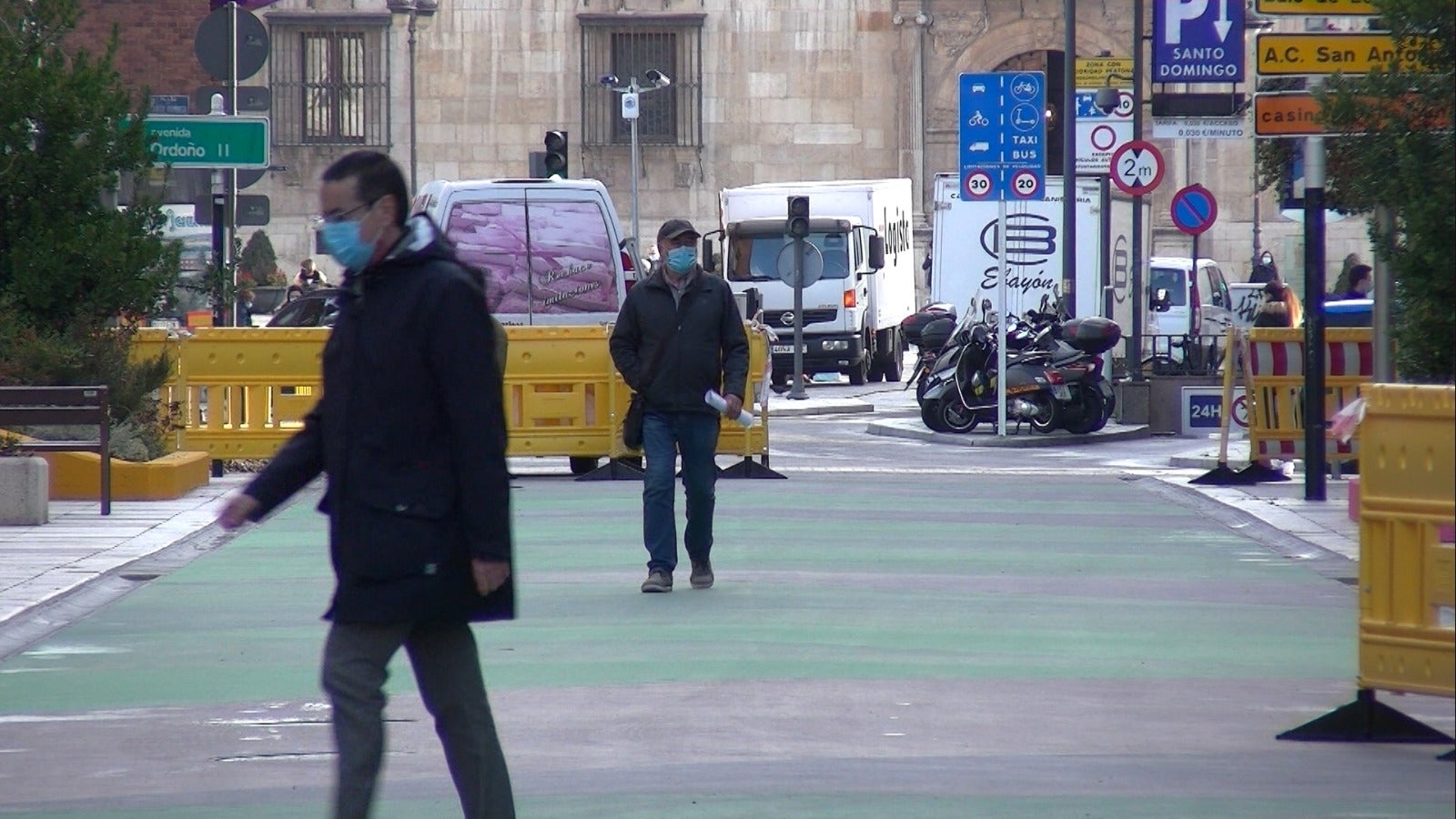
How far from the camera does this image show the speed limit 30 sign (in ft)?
92.5

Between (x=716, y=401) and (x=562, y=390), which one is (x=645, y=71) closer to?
(x=562, y=390)

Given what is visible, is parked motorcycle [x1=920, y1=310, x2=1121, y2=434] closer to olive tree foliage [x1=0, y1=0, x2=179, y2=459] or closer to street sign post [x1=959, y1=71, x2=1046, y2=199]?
street sign post [x1=959, y1=71, x2=1046, y2=199]

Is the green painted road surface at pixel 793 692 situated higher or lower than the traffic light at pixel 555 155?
lower

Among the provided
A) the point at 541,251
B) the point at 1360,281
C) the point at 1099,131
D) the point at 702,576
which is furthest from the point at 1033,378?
the point at 702,576

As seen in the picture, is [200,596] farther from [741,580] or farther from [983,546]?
[983,546]

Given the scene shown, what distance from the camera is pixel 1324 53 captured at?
14.7 m

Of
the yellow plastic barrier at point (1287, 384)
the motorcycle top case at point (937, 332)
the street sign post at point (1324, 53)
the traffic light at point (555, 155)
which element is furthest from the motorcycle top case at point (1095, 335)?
the street sign post at point (1324, 53)

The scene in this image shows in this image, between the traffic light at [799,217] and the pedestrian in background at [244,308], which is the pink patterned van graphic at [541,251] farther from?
the pedestrian in background at [244,308]

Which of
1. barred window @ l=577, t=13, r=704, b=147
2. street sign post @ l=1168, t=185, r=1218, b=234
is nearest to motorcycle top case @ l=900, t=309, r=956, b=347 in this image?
street sign post @ l=1168, t=185, r=1218, b=234

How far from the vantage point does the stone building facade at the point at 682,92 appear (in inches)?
2122

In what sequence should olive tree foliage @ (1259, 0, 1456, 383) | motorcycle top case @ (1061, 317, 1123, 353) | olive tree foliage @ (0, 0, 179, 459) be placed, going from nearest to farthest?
olive tree foliage @ (1259, 0, 1456, 383)
olive tree foliage @ (0, 0, 179, 459)
motorcycle top case @ (1061, 317, 1123, 353)

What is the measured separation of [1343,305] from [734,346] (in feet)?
52.0

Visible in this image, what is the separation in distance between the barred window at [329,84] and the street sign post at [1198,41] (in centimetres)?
3215

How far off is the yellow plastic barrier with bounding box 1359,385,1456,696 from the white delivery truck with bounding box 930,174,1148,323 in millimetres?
21730
